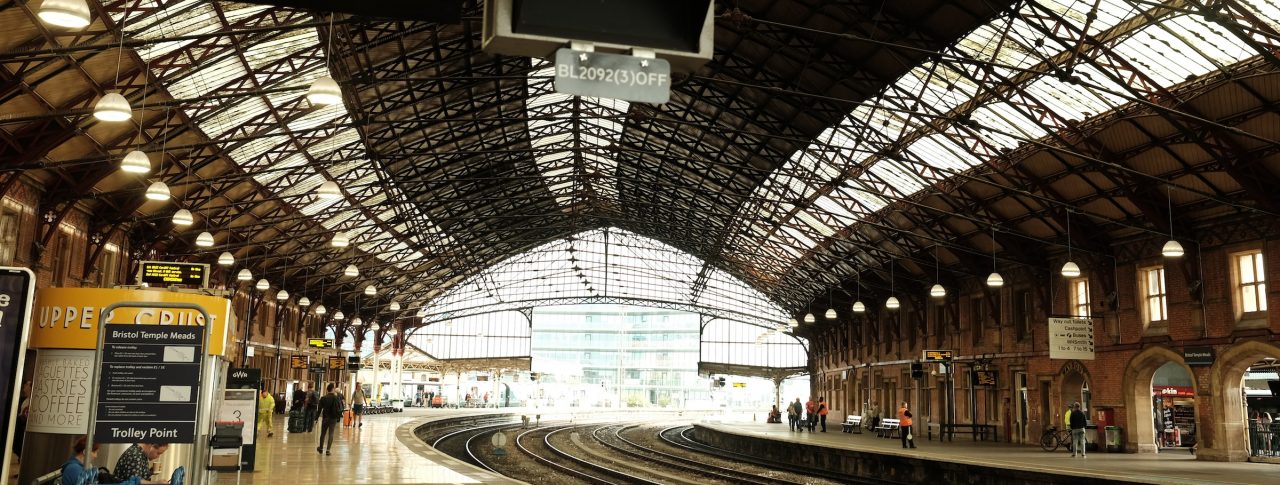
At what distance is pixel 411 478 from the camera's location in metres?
15.6

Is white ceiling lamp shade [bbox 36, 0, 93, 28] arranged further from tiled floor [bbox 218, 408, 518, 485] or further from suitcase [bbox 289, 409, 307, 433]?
suitcase [bbox 289, 409, 307, 433]

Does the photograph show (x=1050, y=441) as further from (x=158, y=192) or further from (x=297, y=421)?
(x=158, y=192)

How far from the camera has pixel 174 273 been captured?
17.2 metres

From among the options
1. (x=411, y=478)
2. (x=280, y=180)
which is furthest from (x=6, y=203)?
(x=411, y=478)

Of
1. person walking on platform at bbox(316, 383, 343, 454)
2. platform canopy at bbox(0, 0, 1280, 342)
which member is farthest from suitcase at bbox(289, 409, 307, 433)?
person walking on platform at bbox(316, 383, 343, 454)

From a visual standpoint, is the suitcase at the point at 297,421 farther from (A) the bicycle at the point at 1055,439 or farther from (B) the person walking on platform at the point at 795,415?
(A) the bicycle at the point at 1055,439

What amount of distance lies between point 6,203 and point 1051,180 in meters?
26.5

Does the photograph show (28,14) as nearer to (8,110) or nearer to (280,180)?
(8,110)

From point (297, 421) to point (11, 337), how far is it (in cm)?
2246

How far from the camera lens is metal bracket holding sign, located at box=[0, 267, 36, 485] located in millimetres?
6762

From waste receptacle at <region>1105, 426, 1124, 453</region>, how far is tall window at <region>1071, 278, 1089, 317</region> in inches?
148

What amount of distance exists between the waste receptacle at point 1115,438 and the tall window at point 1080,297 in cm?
376

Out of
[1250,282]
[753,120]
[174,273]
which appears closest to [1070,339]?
[1250,282]

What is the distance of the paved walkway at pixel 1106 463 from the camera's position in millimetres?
17906
